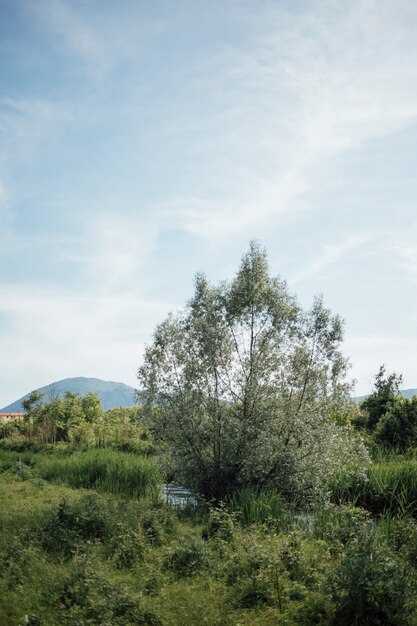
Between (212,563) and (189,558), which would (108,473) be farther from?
(212,563)

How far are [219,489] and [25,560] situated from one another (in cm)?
517

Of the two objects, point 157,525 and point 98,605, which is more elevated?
point 157,525

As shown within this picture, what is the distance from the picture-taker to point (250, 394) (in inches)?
509

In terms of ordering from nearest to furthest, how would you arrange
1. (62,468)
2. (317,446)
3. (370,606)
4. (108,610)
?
(370,606) → (108,610) → (317,446) → (62,468)

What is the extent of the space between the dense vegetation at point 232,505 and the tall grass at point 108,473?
0.06 metres

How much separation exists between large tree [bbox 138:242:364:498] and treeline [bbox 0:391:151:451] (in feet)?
29.1

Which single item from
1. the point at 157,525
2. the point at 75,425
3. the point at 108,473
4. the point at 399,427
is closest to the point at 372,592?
the point at 157,525

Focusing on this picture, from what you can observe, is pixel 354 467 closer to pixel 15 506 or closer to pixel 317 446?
pixel 317 446

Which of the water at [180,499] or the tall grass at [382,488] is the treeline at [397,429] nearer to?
the tall grass at [382,488]

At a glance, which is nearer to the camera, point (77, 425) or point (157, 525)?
point (157, 525)

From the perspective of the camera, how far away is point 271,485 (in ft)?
41.5

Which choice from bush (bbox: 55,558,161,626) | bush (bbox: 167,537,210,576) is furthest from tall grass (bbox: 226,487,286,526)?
bush (bbox: 55,558,161,626)

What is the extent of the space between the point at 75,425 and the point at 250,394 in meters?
17.0

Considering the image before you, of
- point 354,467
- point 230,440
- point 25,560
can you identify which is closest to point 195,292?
point 230,440
